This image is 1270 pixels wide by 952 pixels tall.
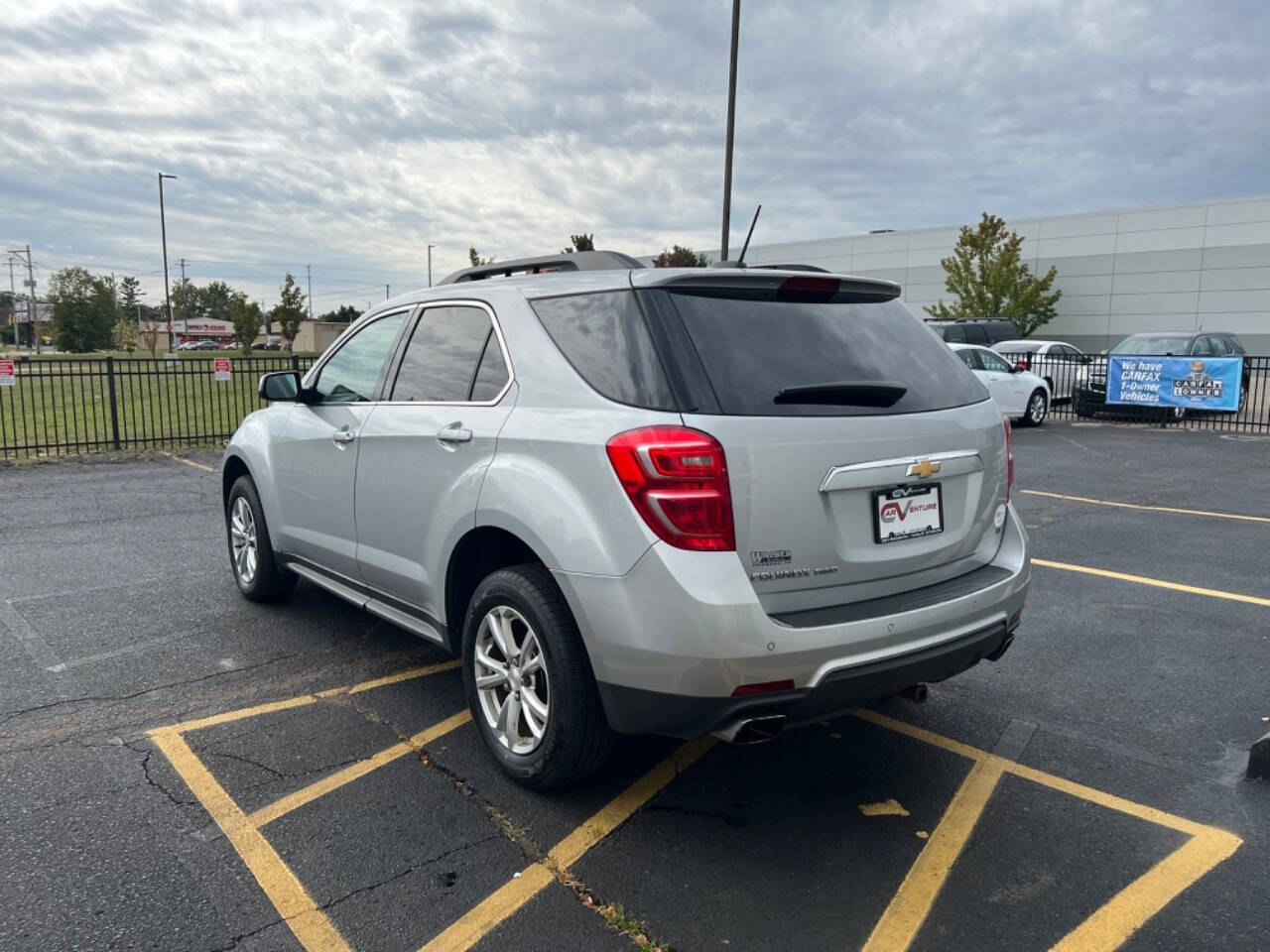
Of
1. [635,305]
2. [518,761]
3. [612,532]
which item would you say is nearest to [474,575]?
[518,761]

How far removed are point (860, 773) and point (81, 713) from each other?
324cm

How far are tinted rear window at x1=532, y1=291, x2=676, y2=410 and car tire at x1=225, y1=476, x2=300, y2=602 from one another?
9.01 ft

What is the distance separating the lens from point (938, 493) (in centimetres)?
318

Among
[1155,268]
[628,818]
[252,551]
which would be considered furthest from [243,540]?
[1155,268]

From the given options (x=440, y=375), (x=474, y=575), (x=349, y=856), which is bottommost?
(x=349, y=856)

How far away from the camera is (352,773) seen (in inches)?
137

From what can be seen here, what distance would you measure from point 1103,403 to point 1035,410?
191 centimetres

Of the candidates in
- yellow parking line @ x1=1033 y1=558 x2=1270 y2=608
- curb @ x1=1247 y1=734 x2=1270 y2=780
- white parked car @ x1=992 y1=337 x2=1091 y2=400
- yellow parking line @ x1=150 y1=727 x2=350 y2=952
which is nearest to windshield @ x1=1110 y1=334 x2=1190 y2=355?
white parked car @ x1=992 y1=337 x2=1091 y2=400

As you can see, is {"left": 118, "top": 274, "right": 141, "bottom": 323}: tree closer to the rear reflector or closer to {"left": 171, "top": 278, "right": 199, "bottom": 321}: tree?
{"left": 171, "top": 278, "right": 199, "bottom": 321}: tree

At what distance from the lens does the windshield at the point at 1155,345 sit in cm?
1895

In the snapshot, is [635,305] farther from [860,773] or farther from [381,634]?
[381,634]

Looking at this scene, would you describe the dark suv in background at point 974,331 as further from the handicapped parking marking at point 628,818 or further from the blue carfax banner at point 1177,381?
the handicapped parking marking at point 628,818

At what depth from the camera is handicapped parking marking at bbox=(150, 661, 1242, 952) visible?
2557 mm

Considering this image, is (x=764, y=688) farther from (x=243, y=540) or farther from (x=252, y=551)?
(x=243, y=540)
